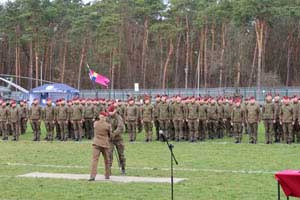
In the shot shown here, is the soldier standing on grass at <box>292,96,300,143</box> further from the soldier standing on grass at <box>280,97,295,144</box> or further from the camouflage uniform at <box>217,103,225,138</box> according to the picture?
the camouflage uniform at <box>217,103,225,138</box>

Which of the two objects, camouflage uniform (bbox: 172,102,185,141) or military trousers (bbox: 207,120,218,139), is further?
military trousers (bbox: 207,120,218,139)

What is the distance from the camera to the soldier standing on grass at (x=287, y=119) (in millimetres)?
21578

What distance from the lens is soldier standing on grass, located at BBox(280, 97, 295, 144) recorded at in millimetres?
21578

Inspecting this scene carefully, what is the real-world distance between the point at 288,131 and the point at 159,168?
25.1ft

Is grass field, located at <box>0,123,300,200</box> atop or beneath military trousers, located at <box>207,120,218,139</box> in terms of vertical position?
beneath

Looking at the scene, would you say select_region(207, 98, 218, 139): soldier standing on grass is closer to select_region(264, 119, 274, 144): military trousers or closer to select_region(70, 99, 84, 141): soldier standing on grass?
select_region(264, 119, 274, 144): military trousers

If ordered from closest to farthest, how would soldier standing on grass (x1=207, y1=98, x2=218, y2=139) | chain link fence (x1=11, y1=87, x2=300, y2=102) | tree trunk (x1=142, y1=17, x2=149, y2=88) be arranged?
soldier standing on grass (x1=207, y1=98, x2=218, y2=139) → chain link fence (x1=11, y1=87, x2=300, y2=102) → tree trunk (x1=142, y1=17, x2=149, y2=88)

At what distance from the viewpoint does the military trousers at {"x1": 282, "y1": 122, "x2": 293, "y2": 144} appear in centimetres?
2164

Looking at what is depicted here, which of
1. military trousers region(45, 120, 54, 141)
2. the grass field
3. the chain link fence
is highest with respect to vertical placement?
the chain link fence

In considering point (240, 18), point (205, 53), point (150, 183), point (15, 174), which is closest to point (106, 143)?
point (150, 183)

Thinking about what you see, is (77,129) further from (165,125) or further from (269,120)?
(269,120)

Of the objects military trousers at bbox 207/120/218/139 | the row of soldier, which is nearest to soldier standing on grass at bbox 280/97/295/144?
the row of soldier

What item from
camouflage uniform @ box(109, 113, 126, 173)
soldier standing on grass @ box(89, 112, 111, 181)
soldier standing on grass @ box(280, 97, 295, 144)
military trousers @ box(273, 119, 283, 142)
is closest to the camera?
soldier standing on grass @ box(89, 112, 111, 181)

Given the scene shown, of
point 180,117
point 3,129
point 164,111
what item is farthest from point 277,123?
point 3,129
